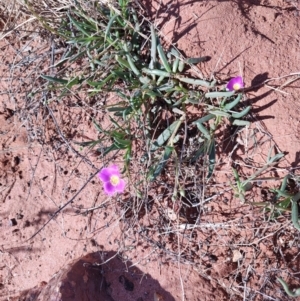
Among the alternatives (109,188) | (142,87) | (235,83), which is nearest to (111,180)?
(109,188)

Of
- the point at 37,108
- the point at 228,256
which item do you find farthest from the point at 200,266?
the point at 37,108

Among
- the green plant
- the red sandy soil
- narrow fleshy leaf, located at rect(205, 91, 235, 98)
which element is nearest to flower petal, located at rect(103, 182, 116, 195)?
the green plant

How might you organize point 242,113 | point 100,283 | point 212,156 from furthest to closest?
point 100,283 → point 212,156 → point 242,113

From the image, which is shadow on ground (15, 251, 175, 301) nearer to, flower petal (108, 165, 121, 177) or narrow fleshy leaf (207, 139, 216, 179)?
flower petal (108, 165, 121, 177)

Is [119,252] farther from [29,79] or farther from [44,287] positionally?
[29,79]

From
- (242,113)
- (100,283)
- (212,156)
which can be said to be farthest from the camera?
(100,283)

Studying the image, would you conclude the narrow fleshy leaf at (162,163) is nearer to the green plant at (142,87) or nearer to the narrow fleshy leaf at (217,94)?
the green plant at (142,87)

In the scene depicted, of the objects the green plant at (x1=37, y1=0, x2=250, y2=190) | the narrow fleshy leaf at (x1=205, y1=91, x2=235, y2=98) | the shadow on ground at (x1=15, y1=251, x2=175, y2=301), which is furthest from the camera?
the shadow on ground at (x1=15, y1=251, x2=175, y2=301)

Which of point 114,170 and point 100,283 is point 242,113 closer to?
point 114,170

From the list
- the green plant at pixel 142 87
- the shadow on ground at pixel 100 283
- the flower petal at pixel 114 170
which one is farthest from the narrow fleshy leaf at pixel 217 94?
the shadow on ground at pixel 100 283
